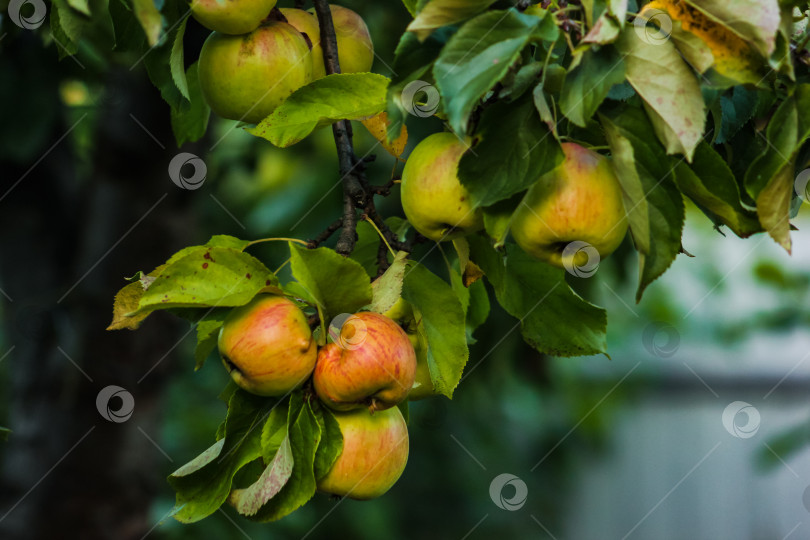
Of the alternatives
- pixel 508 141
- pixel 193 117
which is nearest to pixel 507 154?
pixel 508 141

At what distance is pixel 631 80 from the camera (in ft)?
1.94

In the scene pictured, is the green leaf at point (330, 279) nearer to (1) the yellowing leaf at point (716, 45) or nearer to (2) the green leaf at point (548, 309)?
(2) the green leaf at point (548, 309)

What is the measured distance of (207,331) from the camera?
749 millimetres

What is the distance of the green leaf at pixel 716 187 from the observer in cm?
64

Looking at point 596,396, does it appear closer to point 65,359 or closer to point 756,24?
point 65,359

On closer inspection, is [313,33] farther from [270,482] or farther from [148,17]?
[270,482]

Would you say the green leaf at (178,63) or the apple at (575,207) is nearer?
the apple at (575,207)

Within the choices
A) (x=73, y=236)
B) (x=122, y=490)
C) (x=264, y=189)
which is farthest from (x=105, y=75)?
(x=264, y=189)

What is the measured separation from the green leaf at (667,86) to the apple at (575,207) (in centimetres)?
7

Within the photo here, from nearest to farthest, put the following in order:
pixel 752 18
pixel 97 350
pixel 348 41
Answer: pixel 752 18
pixel 348 41
pixel 97 350

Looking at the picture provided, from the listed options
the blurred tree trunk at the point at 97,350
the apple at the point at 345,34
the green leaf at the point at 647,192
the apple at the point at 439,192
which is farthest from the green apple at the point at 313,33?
the blurred tree trunk at the point at 97,350

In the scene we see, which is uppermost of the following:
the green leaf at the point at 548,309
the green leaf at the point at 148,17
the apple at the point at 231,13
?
the green leaf at the point at 148,17

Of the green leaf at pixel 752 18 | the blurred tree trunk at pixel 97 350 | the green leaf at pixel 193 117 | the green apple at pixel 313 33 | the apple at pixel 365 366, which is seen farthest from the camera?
the blurred tree trunk at pixel 97 350

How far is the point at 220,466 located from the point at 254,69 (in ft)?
1.18
